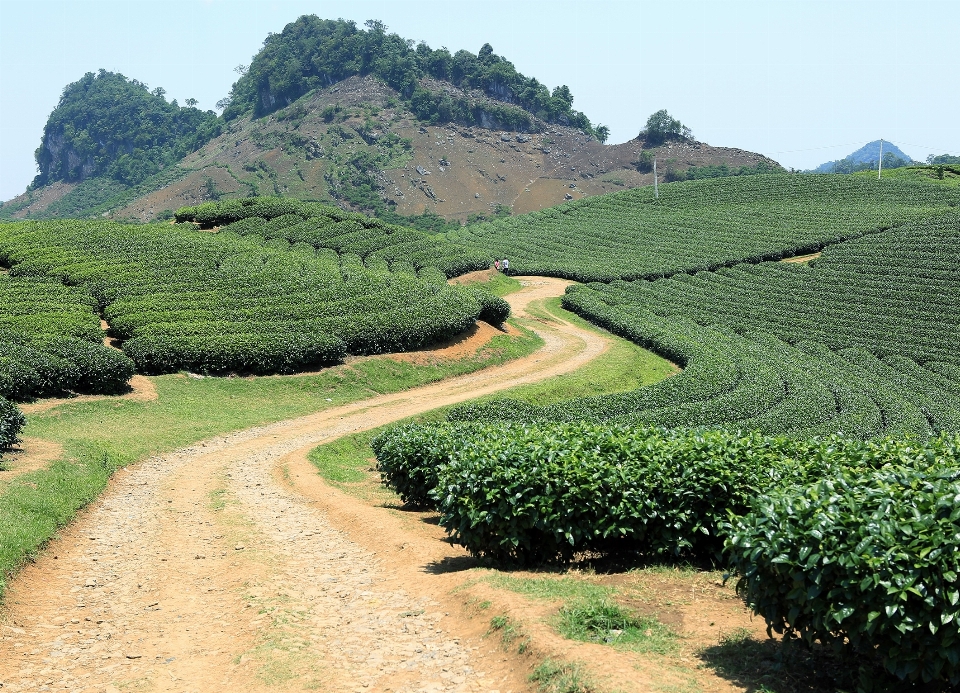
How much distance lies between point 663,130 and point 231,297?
130795 mm

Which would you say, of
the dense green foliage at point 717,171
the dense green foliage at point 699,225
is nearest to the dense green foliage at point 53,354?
the dense green foliage at point 699,225

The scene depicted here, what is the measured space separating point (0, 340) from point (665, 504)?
75.1 ft

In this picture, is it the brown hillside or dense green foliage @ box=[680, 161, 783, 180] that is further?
the brown hillside

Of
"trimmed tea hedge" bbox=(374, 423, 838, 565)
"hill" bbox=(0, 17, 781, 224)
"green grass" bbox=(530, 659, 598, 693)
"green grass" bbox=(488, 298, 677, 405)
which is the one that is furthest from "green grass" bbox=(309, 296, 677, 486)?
"hill" bbox=(0, 17, 781, 224)

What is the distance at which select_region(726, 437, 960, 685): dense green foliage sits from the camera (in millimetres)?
6848

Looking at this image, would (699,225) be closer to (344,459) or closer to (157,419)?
(344,459)

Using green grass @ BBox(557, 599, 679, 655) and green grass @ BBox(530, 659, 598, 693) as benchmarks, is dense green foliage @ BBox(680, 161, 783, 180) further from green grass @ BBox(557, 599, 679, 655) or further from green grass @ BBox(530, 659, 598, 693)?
green grass @ BBox(530, 659, 598, 693)

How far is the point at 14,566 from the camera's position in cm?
1186

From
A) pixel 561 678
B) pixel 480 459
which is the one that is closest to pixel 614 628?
pixel 561 678

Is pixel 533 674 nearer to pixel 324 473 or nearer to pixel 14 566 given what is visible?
pixel 14 566

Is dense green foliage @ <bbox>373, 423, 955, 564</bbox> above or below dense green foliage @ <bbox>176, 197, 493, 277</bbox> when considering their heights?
below

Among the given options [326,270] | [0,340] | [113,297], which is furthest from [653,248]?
[0,340]

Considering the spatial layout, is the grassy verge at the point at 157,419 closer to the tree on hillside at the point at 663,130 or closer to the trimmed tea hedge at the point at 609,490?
the trimmed tea hedge at the point at 609,490

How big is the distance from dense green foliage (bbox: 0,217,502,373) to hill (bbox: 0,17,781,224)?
272ft
